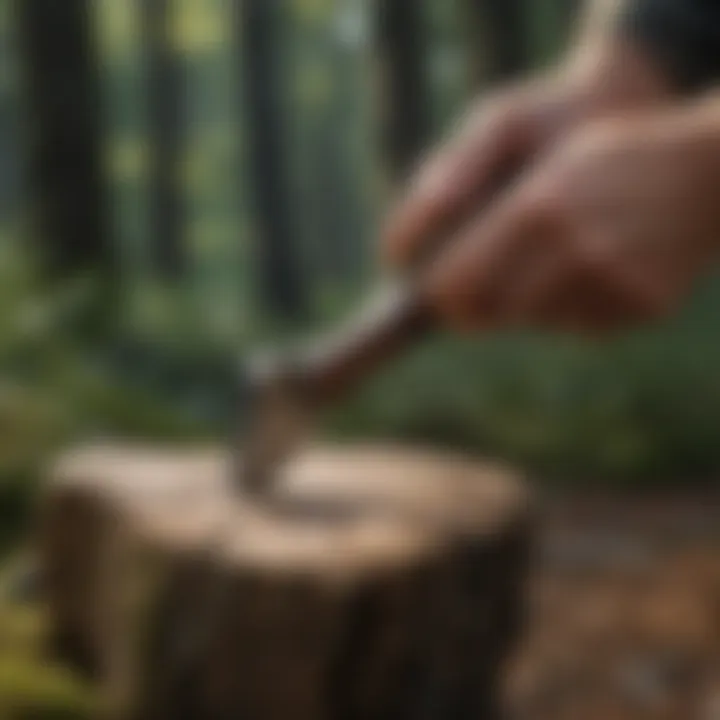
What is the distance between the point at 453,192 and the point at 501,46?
977 mm

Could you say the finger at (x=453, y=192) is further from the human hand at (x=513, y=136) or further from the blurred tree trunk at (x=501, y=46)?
the blurred tree trunk at (x=501, y=46)

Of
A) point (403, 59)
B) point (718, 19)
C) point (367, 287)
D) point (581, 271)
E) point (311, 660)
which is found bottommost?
point (311, 660)

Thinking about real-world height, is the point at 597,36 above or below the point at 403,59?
below

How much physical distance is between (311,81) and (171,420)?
46cm

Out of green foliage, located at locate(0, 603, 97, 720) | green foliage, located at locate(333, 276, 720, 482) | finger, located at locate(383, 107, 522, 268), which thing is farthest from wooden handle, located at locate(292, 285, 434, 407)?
green foliage, located at locate(333, 276, 720, 482)

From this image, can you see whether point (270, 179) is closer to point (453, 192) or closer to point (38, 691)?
point (38, 691)

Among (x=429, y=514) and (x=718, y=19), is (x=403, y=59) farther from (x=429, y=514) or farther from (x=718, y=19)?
(x=718, y=19)

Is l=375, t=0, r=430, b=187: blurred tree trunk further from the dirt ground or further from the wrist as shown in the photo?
the wrist

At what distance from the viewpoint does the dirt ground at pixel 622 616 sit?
1359 millimetres

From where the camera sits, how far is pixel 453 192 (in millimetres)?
797

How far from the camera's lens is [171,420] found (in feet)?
5.55

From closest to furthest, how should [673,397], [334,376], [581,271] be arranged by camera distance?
[581,271], [334,376], [673,397]

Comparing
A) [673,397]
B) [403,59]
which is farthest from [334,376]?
[673,397]

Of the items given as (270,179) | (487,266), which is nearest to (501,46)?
(270,179)
